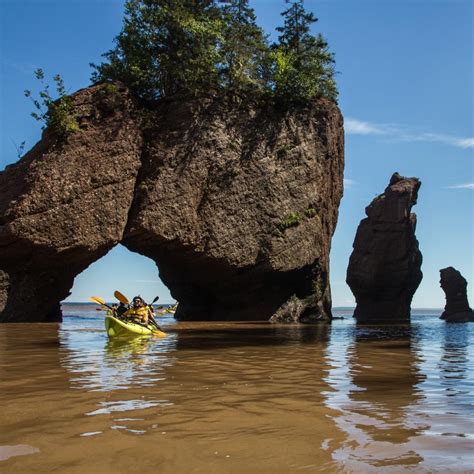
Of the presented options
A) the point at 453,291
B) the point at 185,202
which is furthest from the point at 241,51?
the point at 453,291

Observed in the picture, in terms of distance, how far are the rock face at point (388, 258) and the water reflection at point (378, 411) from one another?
45550mm

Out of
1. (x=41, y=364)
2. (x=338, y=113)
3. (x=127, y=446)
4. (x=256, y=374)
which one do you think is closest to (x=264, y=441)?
(x=127, y=446)

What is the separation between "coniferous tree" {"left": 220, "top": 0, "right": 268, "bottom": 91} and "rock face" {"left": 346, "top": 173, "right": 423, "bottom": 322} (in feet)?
93.6

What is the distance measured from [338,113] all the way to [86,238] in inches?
806

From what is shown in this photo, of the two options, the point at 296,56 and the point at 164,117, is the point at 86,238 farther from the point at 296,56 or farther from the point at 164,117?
the point at 296,56

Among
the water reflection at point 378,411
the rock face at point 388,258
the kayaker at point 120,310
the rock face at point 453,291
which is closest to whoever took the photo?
the water reflection at point 378,411

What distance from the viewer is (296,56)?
32.4 m

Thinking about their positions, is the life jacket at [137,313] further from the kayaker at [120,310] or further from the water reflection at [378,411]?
the water reflection at [378,411]

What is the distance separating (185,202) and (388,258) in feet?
109

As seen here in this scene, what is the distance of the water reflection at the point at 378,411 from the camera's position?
3732 mm

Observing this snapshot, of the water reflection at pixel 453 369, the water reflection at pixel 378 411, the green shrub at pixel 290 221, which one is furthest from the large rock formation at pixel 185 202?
the water reflection at pixel 378 411

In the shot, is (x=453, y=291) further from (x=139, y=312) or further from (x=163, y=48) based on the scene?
(x=139, y=312)

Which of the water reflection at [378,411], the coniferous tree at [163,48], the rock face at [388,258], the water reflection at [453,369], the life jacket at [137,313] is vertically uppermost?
the coniferous tree at [163,48]

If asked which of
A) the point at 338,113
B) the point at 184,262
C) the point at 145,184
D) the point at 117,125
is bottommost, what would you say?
the point at 184,262
